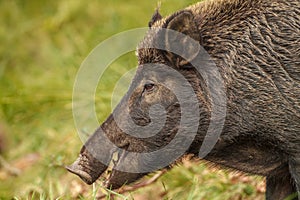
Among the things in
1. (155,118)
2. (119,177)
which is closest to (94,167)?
(119,177)

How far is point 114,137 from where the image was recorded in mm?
5223

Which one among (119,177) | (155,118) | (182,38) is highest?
(182,38)

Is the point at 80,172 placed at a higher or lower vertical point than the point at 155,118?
lower

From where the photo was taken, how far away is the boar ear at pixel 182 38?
198 inches

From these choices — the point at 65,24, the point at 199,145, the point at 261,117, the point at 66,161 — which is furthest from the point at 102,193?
the point at 65,24

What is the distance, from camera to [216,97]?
5121 millimetres

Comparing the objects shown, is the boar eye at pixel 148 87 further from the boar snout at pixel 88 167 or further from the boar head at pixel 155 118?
the boar snout at pixel 88 167

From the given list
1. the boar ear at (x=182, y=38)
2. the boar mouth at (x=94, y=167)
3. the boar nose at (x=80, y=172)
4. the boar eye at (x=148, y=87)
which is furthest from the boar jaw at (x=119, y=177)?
the boar ear at (x=182, y=38)

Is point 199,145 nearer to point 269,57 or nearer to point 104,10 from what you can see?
point 269,57

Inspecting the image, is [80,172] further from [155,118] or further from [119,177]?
[155,118]

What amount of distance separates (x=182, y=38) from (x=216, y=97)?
44cm

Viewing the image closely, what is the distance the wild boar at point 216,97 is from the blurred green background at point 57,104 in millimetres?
297

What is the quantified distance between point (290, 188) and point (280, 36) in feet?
3.75

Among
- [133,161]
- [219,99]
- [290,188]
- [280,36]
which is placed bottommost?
[290,188]
